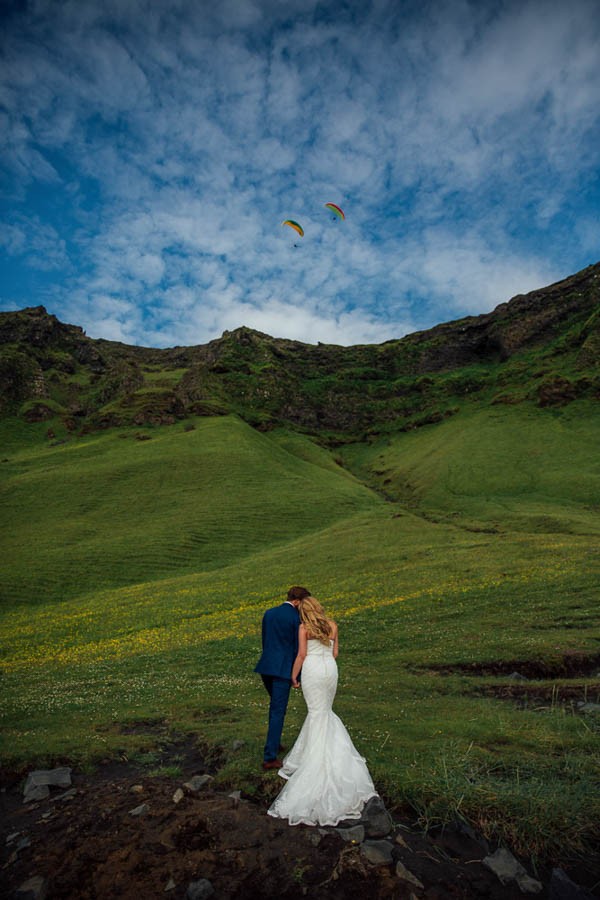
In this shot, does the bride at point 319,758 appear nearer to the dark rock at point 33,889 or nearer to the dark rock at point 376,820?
the dark rock at point 376,820

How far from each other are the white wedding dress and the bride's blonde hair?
0.18 metres

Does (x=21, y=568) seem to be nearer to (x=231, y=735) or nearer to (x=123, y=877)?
(x=231, y=735)

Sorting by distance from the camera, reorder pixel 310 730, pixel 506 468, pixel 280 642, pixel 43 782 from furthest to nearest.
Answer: pixel 506 468
pixel 280 642
pixel 43 782
pixel 310 730

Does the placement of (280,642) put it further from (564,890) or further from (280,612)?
(564,890)

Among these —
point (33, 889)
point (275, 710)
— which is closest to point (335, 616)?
point (275, 710)

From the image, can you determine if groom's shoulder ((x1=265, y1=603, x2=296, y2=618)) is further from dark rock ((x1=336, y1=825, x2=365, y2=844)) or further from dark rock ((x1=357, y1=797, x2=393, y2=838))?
dark rock ((x1=336, y1=825, x2=365, y2=844))

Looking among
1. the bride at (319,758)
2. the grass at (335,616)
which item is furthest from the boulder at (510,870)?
the bride at (319,758)

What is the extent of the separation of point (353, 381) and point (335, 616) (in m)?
164

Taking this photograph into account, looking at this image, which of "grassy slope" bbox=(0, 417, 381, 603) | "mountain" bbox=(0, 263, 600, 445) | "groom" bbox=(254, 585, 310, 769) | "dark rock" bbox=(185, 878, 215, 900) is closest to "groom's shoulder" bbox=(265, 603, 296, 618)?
"groom" bbox=(254, 585, 310, 769)

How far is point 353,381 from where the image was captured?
184m

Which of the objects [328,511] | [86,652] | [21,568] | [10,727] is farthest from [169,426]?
[10,727]

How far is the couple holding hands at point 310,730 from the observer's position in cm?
739

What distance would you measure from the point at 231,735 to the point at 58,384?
191 m

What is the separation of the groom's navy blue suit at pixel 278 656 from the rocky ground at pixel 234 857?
1698 mm
